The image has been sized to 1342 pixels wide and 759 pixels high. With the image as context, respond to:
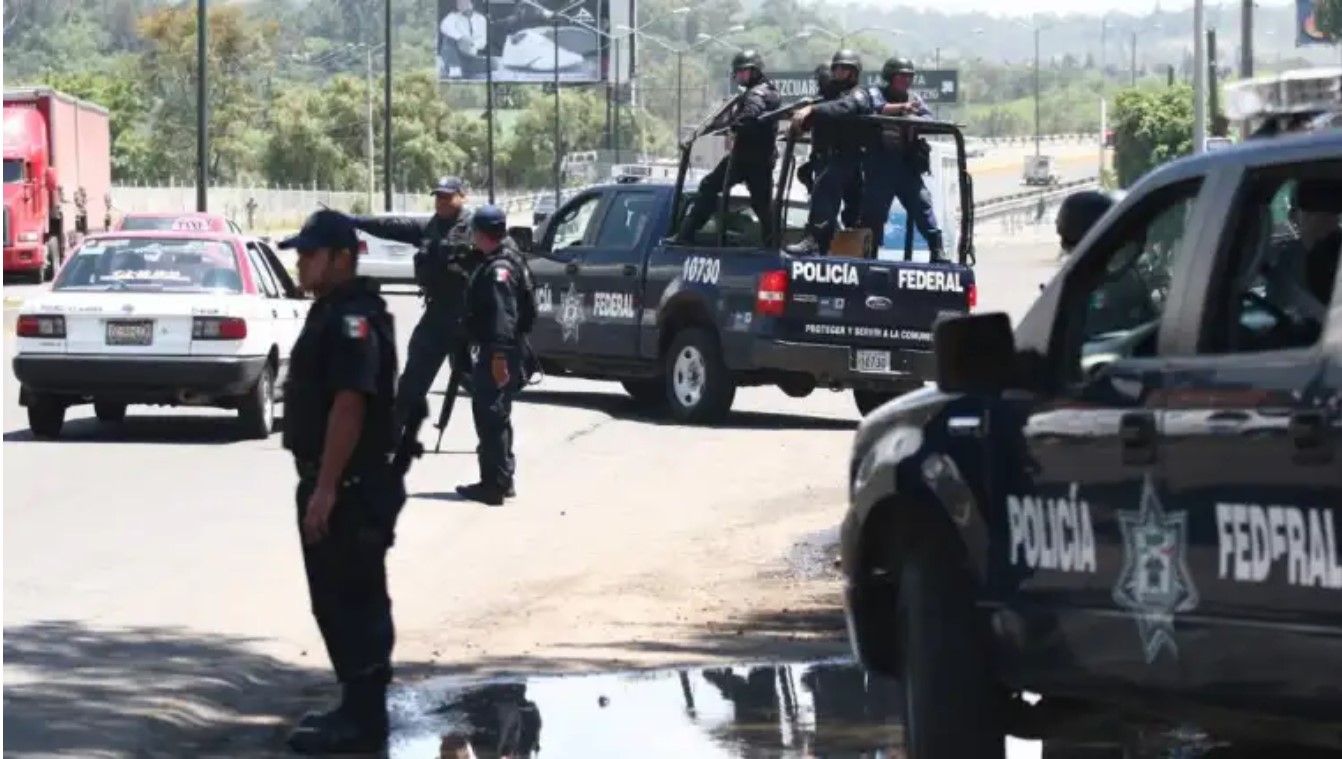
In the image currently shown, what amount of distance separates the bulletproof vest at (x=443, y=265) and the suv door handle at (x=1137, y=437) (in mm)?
9825

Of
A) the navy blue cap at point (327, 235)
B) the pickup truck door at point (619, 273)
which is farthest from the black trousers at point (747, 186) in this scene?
the navy blue cap at point (327, 235)

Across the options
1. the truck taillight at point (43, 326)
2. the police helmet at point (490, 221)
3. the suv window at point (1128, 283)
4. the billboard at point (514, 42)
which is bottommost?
the truck taillight at point (43, 326)

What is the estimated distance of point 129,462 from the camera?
16969 millimetres

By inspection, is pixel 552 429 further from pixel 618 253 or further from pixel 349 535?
pixel 349 535

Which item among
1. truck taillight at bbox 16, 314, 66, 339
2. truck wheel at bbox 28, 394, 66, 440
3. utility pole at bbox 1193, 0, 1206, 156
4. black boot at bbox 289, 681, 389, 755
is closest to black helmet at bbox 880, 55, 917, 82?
truck taillight at bbox 16, 314, 66, 339

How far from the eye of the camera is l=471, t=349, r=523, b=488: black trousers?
15.1m

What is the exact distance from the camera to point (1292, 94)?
258 inches

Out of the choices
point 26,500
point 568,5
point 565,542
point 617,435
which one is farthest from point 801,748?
point 568,5

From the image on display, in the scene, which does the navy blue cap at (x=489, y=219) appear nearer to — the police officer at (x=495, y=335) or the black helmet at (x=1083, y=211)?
the police officer at (x=495, y=335)

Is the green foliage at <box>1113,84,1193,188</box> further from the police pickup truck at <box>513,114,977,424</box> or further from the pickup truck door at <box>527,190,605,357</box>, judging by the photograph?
the police pickup truck at <box>513,114,977,424</box>

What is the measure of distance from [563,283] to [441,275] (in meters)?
5.65

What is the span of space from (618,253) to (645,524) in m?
6.83

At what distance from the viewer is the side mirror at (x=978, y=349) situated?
22.3 feet

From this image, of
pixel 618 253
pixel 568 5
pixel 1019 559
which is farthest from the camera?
pixel 568 5
